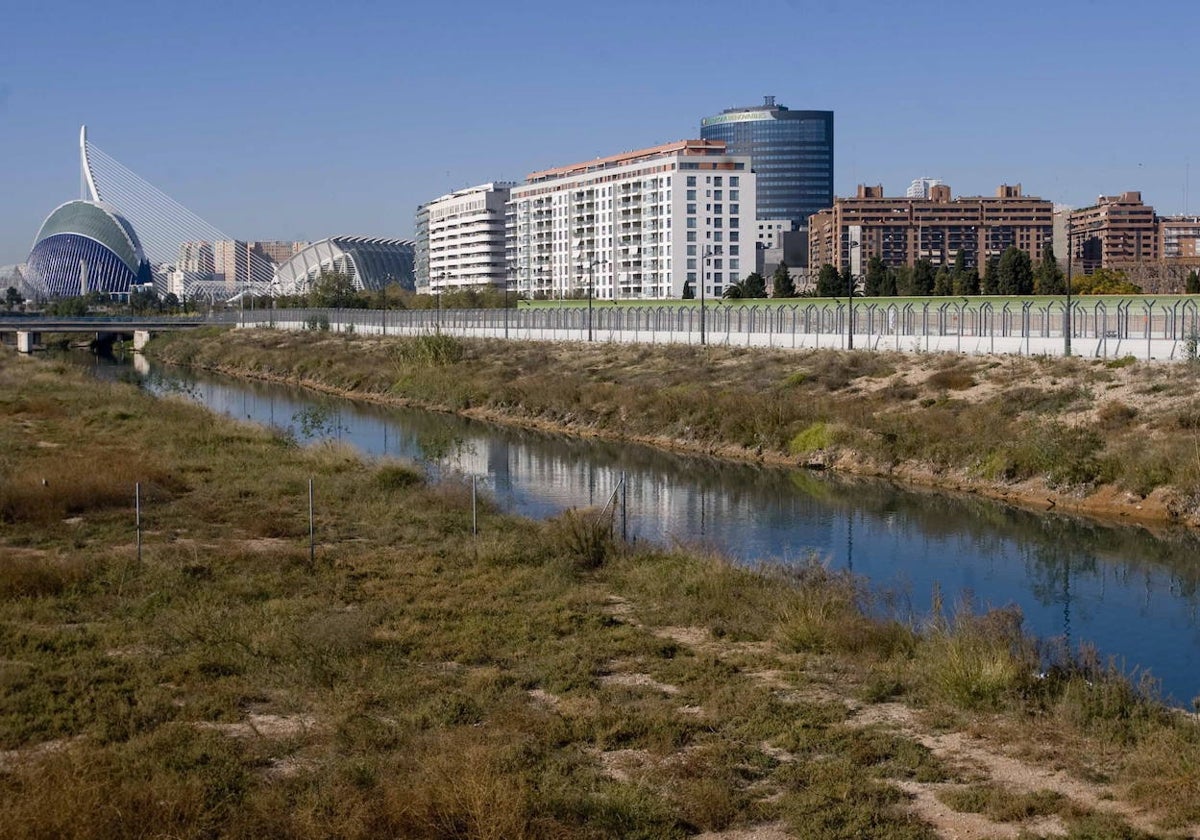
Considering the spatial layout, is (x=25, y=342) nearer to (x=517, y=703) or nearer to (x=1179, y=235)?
(x=517, y=703)

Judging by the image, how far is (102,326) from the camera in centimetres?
11075

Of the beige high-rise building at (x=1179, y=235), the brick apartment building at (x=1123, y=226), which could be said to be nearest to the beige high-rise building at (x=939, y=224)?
the brick apartment building at (x=1123, y=226)

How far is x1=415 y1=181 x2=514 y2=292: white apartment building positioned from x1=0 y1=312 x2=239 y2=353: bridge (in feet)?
178

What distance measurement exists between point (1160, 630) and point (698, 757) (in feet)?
35.3

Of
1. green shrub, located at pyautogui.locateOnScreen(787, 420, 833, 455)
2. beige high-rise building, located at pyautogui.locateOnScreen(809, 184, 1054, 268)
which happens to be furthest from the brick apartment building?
green shrub, located at pyautogui.locateOnScreen(787, 420, 833, 455)

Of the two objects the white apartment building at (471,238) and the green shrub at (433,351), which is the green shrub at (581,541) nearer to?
the green shrub at (433,351)

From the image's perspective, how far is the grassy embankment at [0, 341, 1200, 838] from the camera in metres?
9.85

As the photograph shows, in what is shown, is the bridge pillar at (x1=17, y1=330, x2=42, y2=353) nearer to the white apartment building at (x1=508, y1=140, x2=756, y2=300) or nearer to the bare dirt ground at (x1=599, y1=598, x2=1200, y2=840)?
the white apartment building at (x1=508, y1=140, x2=756, y2=300)

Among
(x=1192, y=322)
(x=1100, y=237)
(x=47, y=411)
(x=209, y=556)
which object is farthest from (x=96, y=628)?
(x=1100, y=237)

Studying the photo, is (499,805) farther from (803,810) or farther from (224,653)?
(224,653)

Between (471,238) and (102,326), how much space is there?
80.8 m

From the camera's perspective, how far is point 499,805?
945cm

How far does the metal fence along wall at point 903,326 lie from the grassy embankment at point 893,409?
2054mm

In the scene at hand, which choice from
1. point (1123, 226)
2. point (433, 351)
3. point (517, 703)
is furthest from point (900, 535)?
point (1123, 226)
